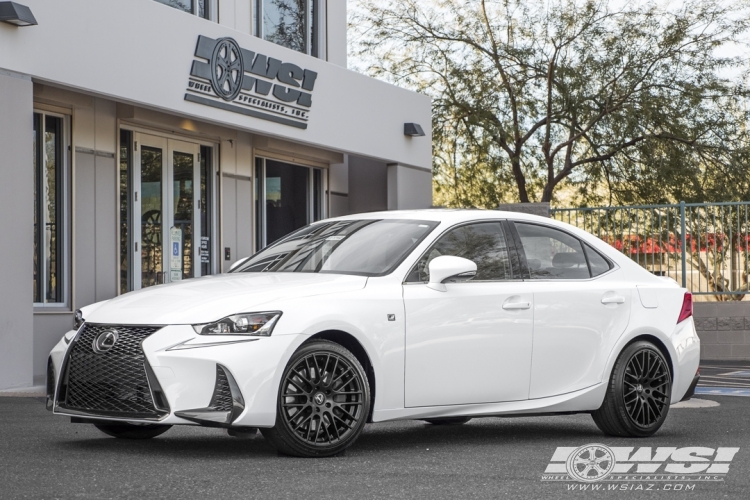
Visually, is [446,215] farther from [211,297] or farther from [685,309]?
[685,309]

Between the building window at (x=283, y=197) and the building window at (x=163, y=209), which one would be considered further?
the building window at (x=283, y=197)

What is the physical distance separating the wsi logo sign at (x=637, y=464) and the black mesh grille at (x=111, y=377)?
224 centimetres

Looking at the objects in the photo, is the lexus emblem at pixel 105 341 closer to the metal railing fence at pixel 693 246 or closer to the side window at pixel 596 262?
the side window at pixel 596 262

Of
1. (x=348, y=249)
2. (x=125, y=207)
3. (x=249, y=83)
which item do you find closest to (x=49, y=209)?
(x=125, y=207)

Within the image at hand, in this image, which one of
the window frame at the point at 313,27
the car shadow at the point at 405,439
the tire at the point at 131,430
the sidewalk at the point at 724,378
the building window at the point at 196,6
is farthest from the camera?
the window frame at the point at 313,27

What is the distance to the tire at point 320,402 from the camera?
655 cm

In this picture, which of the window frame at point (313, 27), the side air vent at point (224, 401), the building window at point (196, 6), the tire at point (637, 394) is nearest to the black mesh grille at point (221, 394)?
the side air vent at point (224, 401)

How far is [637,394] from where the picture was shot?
27.0ft

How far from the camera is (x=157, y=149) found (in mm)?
16406

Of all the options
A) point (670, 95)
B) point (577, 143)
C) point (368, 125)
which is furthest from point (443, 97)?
point (368, 125)

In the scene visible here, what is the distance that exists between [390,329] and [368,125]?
1301 cm

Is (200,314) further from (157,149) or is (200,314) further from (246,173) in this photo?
(246,173)

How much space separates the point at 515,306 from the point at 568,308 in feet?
1.58

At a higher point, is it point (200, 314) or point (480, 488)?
point (200, 314)
